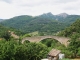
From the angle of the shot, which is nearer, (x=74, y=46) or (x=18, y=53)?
(x=18, y=53)

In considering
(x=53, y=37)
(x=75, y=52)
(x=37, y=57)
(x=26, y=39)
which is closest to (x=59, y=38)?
(x=53, y=37)

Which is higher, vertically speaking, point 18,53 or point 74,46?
point 74,46

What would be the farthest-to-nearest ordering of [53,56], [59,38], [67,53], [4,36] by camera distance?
[4,36], [59,38], [67,53], [53,56]

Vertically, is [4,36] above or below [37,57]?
above

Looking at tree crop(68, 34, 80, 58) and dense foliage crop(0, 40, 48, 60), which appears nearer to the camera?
dense foliage crop(0, 40, 48, 60)

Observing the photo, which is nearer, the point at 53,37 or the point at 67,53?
the point at 67,53

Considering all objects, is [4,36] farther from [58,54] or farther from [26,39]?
[58,54]

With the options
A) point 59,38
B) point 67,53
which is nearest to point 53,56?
point 67,53

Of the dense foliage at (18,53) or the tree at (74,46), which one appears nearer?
the dense foliage at (18,53)

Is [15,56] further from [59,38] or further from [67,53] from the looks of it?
[59,38]

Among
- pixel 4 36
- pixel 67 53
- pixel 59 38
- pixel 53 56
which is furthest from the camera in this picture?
pixel 4 36
